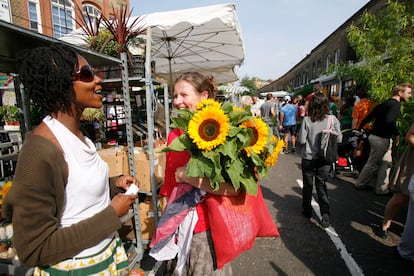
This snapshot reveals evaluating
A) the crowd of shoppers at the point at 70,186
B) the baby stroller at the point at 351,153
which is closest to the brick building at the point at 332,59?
the baby stroller at the point at 351,153

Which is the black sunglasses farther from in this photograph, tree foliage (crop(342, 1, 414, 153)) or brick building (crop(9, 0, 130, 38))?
brick building (crop(9, 0, 130, 38))

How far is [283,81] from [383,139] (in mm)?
49673

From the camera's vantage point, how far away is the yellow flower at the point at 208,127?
1.18 m

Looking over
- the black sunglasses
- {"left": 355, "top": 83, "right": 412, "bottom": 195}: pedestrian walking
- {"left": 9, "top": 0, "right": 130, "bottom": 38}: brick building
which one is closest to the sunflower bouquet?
the black sunglasses

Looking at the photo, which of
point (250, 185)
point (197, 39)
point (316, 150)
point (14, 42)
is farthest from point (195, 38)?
point (250, 185)

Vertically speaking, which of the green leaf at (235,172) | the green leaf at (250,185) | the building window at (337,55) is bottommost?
the green leaf at (250,185)

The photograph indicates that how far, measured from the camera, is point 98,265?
121cm

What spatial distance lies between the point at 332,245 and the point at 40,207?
135 inches

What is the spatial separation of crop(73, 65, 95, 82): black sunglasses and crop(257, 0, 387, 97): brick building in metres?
11.5

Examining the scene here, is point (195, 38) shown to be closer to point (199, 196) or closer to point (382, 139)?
point (382, 139)

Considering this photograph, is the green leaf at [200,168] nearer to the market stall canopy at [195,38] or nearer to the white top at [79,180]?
the white top at [79,180]

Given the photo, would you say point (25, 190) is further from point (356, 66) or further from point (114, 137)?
point (356, 66)

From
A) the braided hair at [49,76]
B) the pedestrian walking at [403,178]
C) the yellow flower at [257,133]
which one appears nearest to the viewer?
the braided hair at [49,76]

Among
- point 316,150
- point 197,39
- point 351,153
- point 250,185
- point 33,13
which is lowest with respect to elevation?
point 351,153
